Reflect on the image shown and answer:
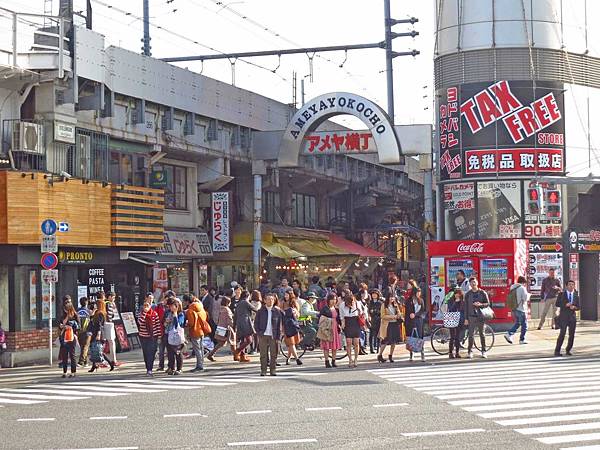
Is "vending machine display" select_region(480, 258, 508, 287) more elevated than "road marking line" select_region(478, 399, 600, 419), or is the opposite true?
"vending machine display" select_region(480, 258, 508, 287)

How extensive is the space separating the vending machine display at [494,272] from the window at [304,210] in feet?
52.4

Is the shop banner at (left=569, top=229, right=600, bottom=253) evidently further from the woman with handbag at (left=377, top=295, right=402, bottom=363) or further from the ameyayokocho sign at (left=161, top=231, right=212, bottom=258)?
the woman with handbag at (left=377, top=295, right=402, bottom=363)

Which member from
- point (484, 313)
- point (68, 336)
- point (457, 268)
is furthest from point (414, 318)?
point (457, 268)

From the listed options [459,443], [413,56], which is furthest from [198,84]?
[459,443]

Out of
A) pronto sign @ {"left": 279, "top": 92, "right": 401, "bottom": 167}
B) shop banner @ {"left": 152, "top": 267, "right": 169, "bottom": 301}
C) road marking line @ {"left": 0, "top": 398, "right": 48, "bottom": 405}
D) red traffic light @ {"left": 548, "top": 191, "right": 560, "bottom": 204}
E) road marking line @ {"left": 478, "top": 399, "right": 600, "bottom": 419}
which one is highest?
pronto sign @ {"left": 279, "top": 92, "right": 401, "bottom": 167}

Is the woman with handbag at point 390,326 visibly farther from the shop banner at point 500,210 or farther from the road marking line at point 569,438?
the shop banner at point 500,210

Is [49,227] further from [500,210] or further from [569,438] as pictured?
[500,210]

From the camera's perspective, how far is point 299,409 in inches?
621

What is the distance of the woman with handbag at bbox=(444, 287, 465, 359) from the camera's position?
2441 cm

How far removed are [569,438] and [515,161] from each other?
22794 millimetres

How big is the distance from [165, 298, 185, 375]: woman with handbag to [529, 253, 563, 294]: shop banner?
1496 cm

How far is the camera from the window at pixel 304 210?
1859 inches

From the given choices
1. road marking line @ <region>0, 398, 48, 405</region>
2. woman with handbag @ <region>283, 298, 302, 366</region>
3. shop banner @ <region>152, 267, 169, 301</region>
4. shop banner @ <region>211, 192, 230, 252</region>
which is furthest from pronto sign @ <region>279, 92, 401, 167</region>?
road marking line @ <region>0, 398, 48, 405</region>

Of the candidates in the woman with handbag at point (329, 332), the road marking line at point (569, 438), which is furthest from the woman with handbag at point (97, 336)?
the road marking line at point (569, 438)
